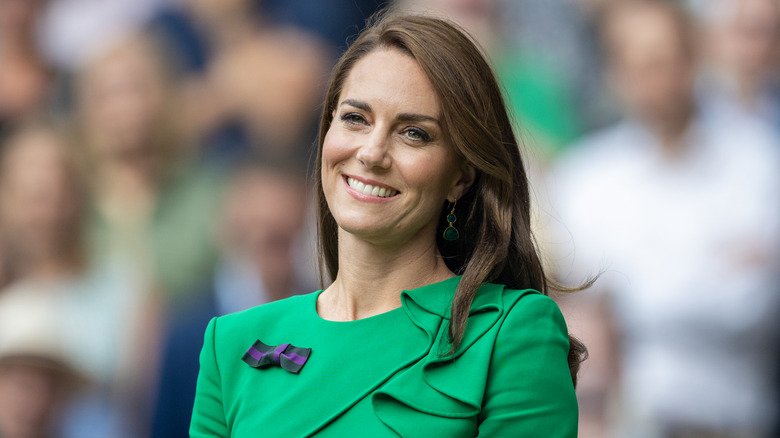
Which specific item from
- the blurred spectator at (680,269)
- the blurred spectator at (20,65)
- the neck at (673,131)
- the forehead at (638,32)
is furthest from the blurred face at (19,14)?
the neck at (673,131)

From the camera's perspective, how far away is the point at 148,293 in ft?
22.5

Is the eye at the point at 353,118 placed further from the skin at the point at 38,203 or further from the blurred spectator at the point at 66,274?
the skin at the point at 38,203

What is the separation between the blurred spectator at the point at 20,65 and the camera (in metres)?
7.22

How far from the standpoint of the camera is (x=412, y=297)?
103 inches

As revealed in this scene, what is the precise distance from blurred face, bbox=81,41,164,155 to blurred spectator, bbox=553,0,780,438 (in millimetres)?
2777

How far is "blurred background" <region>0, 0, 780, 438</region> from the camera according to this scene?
20.3 ft

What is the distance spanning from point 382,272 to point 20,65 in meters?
5.34

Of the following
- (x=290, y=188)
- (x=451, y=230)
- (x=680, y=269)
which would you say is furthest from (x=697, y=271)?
(x=451, y=230)

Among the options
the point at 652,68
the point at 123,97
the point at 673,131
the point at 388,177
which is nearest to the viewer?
the point at 388,177

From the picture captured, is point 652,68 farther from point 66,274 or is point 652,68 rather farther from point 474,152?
point 474,152

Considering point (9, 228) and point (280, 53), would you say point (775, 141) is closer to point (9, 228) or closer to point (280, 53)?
point (280, 53)

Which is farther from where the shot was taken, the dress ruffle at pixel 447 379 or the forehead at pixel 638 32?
the forehead at pixel 638 32

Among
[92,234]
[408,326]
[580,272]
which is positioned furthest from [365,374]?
[92,234]

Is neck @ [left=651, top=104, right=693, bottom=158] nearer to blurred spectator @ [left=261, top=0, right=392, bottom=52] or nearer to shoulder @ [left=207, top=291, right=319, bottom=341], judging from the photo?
blurred spectator @ [left=261, top=0, right=392, bottom=52]
